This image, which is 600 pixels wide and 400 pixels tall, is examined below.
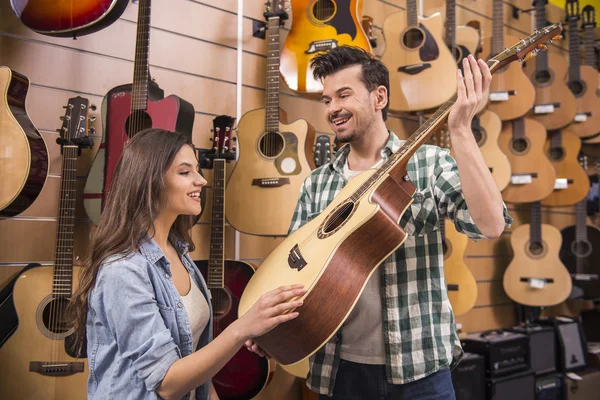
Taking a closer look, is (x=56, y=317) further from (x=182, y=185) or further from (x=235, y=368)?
(x=182, y=185)

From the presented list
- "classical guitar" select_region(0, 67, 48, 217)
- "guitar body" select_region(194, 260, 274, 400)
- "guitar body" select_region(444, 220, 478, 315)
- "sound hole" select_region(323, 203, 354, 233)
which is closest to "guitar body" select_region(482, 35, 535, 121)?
"guitar body" select_region(444, 220, 478, 315)

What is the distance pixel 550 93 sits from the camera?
4.66 meters

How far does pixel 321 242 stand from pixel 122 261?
0.60 metres

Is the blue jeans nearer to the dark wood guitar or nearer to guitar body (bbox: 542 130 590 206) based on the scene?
the dark wood guitar

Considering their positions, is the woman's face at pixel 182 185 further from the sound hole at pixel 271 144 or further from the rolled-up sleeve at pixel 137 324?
the sound hole at pixel 271 144

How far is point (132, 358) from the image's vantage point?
146cm

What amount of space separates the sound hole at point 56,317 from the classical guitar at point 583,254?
4030 mm

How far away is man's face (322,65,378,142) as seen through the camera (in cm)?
202

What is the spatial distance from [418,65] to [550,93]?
172cm

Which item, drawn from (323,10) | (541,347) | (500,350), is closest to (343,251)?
(323,10)

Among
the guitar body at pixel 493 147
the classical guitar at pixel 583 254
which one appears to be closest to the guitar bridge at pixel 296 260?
the guitar body at pixel 493 147

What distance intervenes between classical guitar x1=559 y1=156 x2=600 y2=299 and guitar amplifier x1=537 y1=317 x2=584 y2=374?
33 centimetres

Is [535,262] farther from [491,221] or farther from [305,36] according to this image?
[491,221]

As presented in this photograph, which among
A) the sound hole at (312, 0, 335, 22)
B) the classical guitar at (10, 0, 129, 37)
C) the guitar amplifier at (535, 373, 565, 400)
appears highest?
the sound hole at (312, 0, 335, 22)
